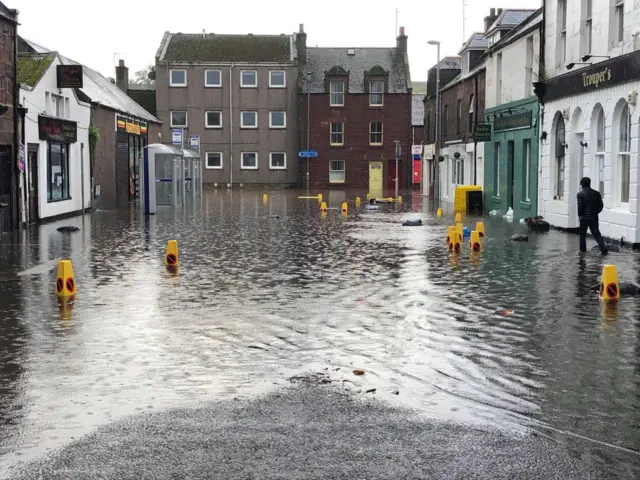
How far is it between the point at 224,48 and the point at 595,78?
5303 centimetres

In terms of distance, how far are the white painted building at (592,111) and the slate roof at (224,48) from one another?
152ft

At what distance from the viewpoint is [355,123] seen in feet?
239

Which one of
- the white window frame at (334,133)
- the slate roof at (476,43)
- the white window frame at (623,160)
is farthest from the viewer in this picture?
the white window frame at (334,133)

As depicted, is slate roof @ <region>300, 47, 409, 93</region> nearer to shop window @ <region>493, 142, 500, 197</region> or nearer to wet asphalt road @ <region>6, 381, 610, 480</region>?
shop window @ <region>493, 142, 500, 197</region>

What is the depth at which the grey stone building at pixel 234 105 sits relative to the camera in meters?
71.5

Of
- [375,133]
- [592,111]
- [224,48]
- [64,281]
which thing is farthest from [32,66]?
[375,133]

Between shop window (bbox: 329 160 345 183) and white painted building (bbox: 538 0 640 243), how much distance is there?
44400mm

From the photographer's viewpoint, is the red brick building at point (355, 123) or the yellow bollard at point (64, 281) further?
the red brick building at point (355, 123)

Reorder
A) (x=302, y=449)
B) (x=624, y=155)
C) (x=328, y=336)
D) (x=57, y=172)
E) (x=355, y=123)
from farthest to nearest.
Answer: (x=355, y=123), (x=57, y=172), (x=624, y=155), (x=328, y=336), (x=302, y=449)

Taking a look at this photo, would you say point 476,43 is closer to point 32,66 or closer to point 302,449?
point 32,66

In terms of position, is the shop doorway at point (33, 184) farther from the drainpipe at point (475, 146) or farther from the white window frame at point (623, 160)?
the drainpipe at point (475, 146)

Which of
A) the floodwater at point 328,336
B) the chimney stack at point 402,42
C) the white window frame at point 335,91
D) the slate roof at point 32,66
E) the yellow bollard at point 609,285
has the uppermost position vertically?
the chimney stack at point 402,42

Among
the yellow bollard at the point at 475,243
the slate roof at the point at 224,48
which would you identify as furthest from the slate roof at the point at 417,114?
the yellow bollard at the point at 475,243

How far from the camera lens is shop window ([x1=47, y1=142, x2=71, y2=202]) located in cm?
3069
